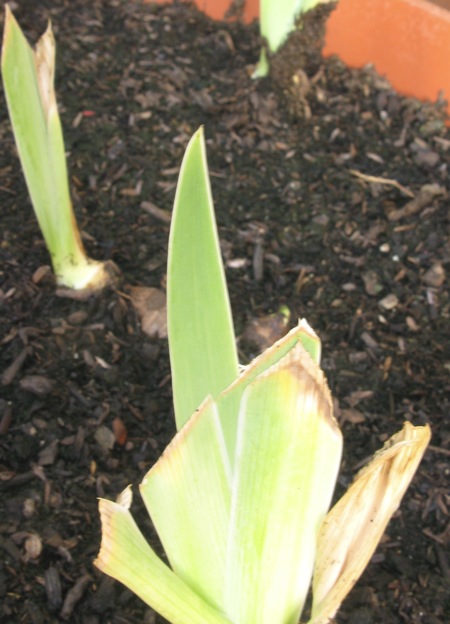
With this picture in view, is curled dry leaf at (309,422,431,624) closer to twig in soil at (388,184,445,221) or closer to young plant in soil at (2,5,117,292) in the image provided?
young plant in soil at (2,5,117,292)

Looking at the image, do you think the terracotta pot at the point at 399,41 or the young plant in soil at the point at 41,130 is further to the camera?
the terracotta pot at the point at 399,41

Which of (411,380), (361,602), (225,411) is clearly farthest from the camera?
(411,380)

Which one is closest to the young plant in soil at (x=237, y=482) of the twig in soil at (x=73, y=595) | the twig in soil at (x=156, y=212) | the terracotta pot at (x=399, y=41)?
the twig in soil at (x=73, y=595)

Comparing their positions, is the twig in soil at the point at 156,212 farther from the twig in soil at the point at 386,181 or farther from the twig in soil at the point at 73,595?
the twig in soil at the point at 73,595

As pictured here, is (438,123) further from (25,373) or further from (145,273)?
(25,373)

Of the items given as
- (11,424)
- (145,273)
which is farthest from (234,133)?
(11,424)

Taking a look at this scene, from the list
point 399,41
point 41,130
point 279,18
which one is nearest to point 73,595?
point 41,130
